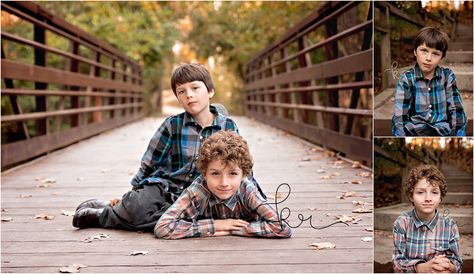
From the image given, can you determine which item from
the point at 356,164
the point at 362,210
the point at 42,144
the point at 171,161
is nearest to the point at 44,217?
the point at 171,161

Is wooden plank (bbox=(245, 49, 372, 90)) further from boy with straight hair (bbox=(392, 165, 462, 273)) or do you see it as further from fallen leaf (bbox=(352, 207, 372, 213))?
boy with straight hair (bbox=(392, 165, 462, 273))

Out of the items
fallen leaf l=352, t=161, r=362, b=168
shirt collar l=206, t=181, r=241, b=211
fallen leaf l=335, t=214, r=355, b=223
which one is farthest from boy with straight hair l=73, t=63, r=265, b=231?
fallen leaf l=352, t=161, r=362, b=168

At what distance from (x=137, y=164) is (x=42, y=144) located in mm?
1024

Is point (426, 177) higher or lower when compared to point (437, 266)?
higher

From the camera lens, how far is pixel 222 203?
2.77m

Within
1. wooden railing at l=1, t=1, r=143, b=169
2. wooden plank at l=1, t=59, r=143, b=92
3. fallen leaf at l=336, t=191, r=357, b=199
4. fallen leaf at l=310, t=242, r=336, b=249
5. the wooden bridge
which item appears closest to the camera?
the wooden bridge

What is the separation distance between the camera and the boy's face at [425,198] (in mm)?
1428

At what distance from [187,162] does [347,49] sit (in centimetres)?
617

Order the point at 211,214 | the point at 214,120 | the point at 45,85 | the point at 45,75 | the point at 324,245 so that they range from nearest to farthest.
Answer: the point at 324,245, the point at 211,214, the point at 214,120, the point at 45,75, the point at 45,85

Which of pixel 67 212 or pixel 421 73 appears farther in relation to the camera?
pixel 67 212

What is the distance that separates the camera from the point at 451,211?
4.83 feet

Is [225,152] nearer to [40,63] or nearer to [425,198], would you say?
[425,198]

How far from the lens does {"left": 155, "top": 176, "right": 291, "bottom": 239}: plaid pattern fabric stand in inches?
105

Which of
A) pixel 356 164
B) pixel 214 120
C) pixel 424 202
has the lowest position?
pixel 356 164
